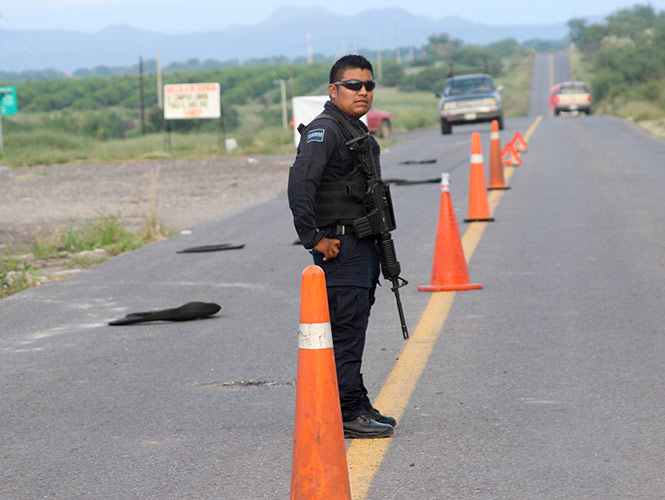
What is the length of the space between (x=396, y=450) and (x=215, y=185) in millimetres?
18002

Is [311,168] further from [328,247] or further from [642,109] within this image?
[642,109]

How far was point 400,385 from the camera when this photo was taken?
18.4 ft

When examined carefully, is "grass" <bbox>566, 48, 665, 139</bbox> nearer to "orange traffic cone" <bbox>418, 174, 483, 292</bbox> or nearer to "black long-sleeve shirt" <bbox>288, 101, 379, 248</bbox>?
"orange traffic cone" <bbox>418, 174, 483, 292</bbox>

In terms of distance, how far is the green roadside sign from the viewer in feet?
122

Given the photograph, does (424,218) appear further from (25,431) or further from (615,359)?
(25,431)

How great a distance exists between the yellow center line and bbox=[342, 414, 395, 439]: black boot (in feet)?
0.09

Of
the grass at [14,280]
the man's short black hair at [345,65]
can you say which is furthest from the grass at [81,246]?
the man's short black hair at [345,65]

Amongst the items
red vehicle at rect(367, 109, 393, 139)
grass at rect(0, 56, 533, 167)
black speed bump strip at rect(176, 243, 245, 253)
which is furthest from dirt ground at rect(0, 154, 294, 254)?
red vehicle at rect(367, 109, 393, 139)

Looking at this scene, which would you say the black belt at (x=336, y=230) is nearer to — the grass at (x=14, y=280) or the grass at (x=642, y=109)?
the grass at (x=14, y=280)

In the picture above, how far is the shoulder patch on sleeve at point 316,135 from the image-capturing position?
14.9ft

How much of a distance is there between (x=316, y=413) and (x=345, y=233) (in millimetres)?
1145

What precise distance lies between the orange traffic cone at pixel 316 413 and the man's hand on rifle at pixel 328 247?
81cm

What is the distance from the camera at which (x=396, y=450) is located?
14.8ft

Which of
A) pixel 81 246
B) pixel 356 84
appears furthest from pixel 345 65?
pixel 81 246
